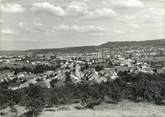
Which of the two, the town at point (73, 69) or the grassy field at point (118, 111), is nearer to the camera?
the grassy field at point (118, 111)

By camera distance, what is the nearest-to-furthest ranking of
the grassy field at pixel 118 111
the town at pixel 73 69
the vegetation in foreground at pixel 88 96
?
the grassy field at pixel 118 111
the vegetation in foreground at pixel 88 96
the town at pixel 73 69

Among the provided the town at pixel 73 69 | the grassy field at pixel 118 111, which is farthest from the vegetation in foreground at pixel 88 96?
the town at pixel 73 69

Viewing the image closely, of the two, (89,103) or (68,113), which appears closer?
(68,113)

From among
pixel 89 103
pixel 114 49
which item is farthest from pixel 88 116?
pixel 114 49

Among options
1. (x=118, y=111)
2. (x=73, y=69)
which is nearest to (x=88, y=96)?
(x=118, y=111)

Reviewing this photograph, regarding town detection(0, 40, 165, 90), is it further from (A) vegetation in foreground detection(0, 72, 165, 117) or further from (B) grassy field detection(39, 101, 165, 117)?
(B) grassy field detection(39, 101, 165, 117)

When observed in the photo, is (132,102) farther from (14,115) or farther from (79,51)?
(79,51)

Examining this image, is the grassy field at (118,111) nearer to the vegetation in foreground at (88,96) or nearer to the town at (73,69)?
the vegetation in foreground at (88,96)

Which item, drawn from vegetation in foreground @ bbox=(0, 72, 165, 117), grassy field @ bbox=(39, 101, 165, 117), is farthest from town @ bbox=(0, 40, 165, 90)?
grassy field @ bbox=(39, 101, 165, 117)
